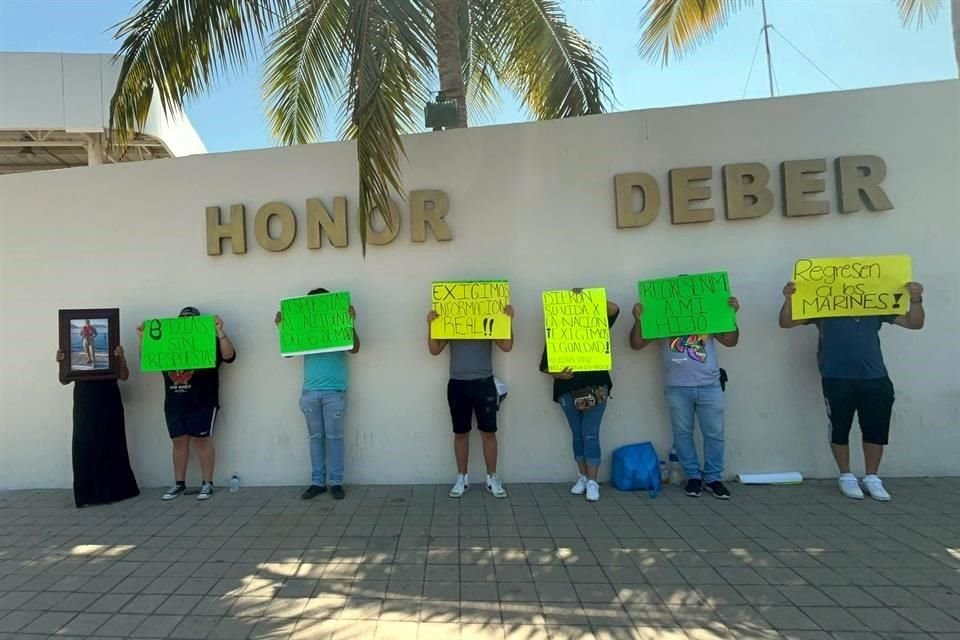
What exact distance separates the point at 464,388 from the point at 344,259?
1.76m

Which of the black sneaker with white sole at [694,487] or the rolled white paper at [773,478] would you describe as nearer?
the black sneaker with white sole at [694,487]

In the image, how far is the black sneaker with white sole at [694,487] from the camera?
4.61 m

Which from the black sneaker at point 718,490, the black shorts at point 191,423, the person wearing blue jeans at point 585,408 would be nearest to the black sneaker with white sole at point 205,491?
the black shorts at point 191,423

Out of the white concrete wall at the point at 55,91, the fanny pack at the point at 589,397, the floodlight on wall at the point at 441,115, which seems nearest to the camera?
the fanny pack at the point at 589,397

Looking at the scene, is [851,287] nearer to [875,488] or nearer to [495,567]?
[875,488]

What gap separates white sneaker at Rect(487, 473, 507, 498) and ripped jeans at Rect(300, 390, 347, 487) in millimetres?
1376

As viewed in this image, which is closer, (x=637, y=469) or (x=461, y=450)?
(x=637, y=469)

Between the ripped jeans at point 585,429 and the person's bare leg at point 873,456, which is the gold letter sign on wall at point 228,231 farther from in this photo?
the person's bare leg at point 873,456

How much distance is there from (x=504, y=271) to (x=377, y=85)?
196 cm

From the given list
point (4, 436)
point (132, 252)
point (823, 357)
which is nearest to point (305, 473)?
point (132, 252)

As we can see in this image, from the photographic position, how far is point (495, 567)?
11.2 ft

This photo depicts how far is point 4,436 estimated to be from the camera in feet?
18.3

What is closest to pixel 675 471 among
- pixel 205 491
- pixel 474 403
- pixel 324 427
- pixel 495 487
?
pixel 495 487

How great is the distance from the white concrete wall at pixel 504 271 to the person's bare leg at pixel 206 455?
0.22 metres
